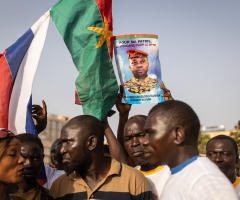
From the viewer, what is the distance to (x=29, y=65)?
16.1 ft

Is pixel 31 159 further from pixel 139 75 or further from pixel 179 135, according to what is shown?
pixel 139 75

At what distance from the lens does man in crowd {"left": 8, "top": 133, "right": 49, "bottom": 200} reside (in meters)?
3.28

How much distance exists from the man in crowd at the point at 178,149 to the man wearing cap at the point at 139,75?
2.45 m

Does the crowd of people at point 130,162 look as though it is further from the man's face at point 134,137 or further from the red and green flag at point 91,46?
the red and green flag at point 91,46

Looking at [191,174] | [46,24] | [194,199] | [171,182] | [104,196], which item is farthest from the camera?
[46,24]

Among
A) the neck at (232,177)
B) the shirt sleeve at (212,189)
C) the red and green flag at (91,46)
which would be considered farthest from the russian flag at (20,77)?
the shirt sleeve at (212,189)

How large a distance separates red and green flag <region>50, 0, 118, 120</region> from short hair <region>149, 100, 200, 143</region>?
2.48 m

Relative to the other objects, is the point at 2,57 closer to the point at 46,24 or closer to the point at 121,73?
the point at 46,24

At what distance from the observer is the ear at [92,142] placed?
313 cm

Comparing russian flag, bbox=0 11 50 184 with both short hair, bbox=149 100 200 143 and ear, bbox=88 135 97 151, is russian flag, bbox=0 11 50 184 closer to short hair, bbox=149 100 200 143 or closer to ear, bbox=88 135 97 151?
ear, bbox=88 135 97 151

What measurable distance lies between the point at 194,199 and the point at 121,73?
3290mm

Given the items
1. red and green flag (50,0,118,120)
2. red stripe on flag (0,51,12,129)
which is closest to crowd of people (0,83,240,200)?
red and green flag (50,0,118,120)

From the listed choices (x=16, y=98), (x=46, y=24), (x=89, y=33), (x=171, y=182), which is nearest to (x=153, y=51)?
(x=89, y=33)

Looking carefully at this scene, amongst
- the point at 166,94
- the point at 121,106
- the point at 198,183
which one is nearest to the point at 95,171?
the point at 198,183
